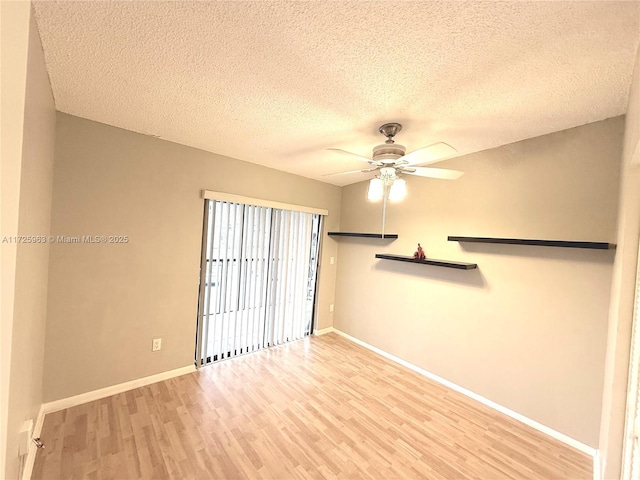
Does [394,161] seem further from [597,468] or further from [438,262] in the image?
[597,468]

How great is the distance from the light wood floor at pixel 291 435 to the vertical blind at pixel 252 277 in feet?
1.71

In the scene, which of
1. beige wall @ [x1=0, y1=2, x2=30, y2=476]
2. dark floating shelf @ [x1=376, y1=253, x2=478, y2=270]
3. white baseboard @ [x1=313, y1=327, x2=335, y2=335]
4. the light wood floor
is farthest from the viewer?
white baseboard @ [x1=313, y1=327, x2=335, y2=335]

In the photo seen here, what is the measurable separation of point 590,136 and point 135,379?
4.39 metres

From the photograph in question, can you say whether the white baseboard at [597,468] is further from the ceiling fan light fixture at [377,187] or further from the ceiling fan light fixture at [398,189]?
the ceiling fan light fixture at [377,187]

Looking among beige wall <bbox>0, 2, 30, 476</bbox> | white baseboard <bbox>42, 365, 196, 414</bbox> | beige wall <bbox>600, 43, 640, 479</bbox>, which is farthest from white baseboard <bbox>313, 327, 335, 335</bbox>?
beige wall <bbox>0, 2, 30, 476</bbox>

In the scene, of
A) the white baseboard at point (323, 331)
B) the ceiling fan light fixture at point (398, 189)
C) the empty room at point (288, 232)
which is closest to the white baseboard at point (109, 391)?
the empty room at point (288, 232)

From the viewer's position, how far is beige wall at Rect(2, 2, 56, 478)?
3.03 feet

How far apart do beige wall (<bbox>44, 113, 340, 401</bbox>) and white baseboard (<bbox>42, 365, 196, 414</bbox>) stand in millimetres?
42

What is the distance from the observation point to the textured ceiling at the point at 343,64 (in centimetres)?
103

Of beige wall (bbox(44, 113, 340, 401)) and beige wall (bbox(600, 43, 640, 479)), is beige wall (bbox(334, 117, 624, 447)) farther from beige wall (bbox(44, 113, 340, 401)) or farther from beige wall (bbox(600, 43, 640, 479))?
beige wall (bbox(44, 113, 340, 401))

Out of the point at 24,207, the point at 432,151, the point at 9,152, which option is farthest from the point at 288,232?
the point at 9,152

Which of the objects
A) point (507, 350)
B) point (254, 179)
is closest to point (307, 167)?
point (254, 179)

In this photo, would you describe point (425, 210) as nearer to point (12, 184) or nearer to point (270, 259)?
point (270, 259)

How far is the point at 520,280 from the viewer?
2250 millimetres
